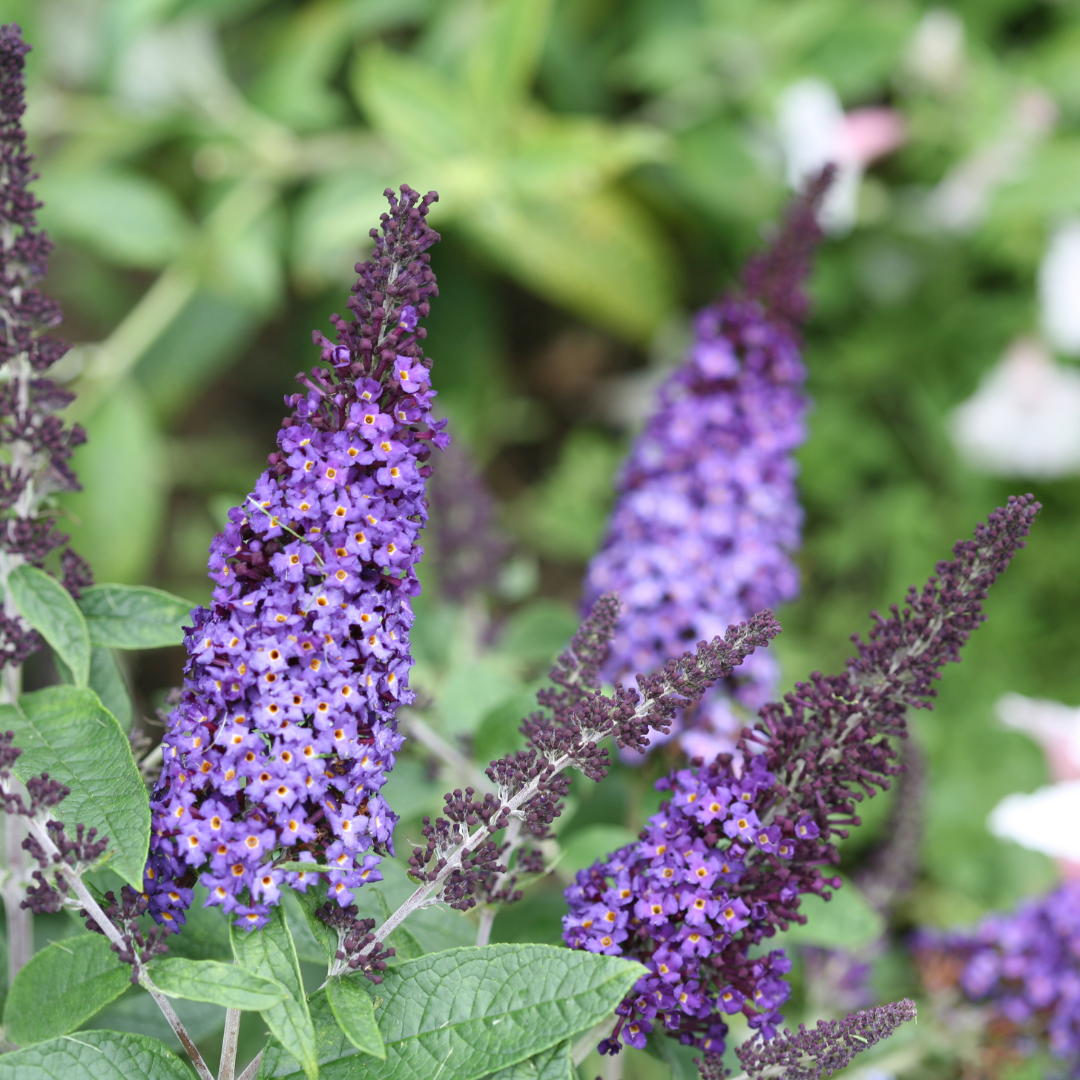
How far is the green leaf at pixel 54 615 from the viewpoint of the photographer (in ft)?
3.59

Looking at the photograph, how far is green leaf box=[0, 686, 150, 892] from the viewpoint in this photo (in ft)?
3.11

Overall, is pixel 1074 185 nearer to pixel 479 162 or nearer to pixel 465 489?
pixel 479 162

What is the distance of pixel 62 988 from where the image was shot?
1.03 meters

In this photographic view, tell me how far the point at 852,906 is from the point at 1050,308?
185 cm

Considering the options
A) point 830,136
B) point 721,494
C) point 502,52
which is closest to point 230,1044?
point 721,494

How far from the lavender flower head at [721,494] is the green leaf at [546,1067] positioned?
2.03 ft

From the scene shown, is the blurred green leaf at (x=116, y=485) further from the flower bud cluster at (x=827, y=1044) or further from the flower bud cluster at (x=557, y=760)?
the flower bud cluster at (x=827, y=1044)

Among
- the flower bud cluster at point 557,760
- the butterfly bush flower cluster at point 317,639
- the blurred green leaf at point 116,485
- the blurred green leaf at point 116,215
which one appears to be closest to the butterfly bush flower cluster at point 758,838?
the flower bud cluster at point 557,760

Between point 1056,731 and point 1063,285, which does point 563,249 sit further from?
point 1056,731

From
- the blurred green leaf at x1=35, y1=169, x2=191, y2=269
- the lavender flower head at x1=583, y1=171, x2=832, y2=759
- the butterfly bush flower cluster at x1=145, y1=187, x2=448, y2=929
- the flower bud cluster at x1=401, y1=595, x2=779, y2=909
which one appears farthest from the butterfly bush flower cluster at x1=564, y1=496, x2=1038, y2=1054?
the blurred green leaf at x1=35, y1=169, x2=191, y2=269

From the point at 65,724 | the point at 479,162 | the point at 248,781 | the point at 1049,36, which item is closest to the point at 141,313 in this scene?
the point at 479,162

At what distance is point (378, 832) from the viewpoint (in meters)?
0.95

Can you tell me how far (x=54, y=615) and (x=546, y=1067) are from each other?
25.6 inches

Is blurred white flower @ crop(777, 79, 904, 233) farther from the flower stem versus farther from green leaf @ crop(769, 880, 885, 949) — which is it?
the flower stem
